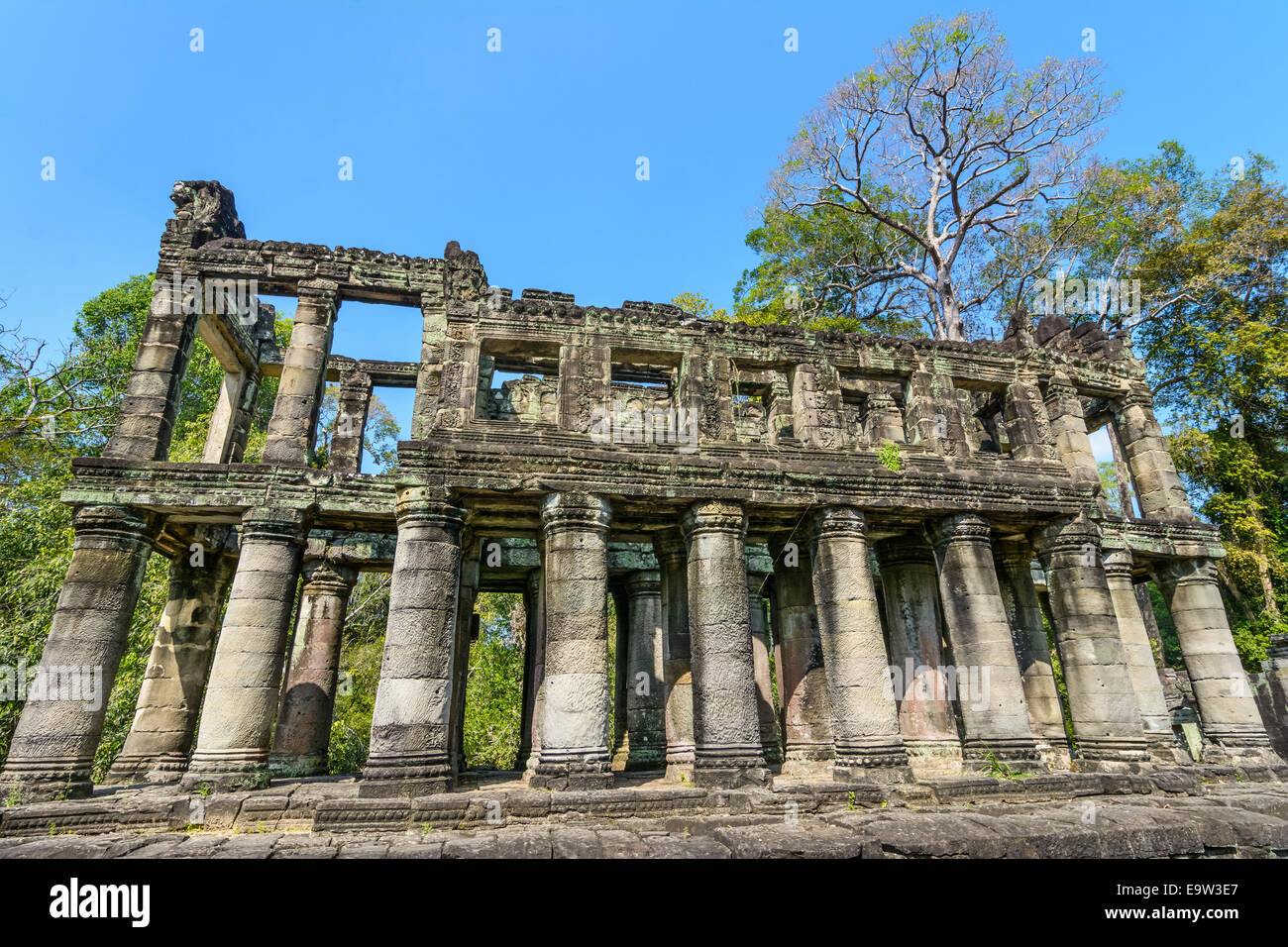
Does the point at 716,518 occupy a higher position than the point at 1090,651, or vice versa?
the point at 716,518

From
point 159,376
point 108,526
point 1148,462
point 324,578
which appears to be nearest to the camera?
point 108,526

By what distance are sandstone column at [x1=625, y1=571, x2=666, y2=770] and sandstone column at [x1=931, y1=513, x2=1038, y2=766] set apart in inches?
221

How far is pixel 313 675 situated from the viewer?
563 inches

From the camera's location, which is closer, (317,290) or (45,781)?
(45,781)

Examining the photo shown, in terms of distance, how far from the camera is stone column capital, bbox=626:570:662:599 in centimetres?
1454

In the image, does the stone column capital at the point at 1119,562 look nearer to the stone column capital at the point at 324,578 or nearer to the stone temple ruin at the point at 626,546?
the stone temple ruin at the point at 626,546

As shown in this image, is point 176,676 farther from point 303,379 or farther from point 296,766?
point 303,379

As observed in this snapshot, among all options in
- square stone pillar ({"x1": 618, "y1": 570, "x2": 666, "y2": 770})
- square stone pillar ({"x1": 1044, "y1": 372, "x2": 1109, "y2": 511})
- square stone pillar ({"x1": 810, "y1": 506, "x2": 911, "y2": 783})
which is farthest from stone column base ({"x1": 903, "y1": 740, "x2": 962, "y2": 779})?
square stone pillar ({"x1": 1044, "y1": 372, "x2": 1109, "y2": 511})

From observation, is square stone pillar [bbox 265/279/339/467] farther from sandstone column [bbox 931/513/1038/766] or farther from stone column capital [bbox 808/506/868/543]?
sandstone column [bbox 931/513/1038/766]

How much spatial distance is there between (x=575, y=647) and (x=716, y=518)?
9.89 ft

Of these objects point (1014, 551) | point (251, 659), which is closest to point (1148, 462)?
point (1014, 551)

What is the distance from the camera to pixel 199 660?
1269cm

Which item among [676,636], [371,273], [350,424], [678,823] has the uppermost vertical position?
[371,273]
